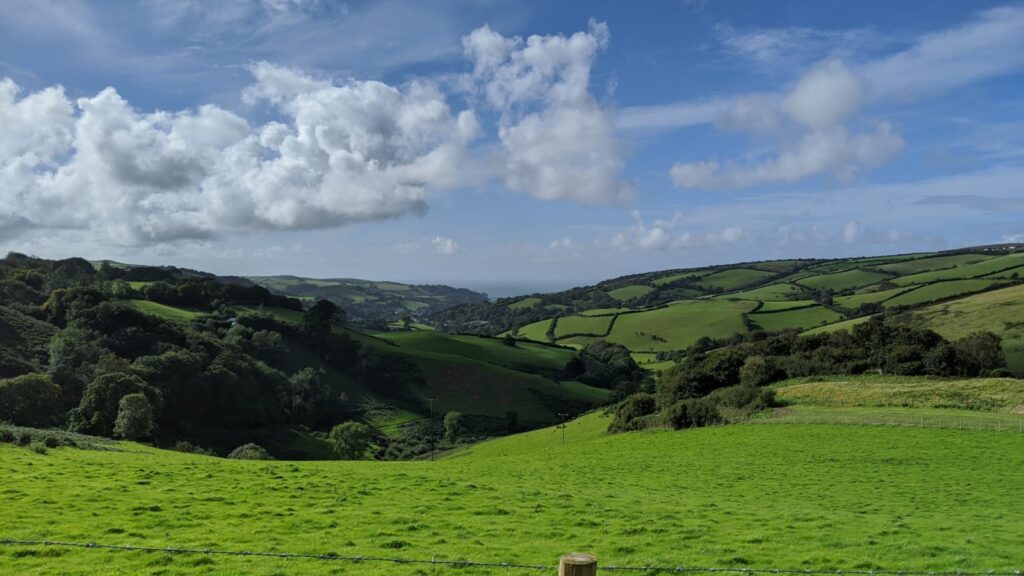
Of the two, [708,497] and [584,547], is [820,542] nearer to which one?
[584,547]

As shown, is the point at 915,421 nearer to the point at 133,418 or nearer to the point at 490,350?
the point at 133,418

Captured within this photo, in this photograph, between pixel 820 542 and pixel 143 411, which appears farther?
pixel 143 411

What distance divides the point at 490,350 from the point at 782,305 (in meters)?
89.2

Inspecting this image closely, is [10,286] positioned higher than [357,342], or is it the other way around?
[10,286]

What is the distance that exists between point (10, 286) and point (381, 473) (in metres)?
133

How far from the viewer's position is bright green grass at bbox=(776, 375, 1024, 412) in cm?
5128

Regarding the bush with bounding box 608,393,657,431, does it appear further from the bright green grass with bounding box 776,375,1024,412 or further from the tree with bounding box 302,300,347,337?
the tree with bounding box 302,300,347,337

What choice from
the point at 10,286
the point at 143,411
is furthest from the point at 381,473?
the point at 10,286

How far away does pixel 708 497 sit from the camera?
26.9m

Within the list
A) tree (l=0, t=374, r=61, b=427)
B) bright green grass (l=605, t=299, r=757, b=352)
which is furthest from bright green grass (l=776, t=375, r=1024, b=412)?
bright green grass (l=605, t=299, r=757, b=352)

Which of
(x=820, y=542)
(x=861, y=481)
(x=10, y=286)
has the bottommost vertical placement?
(x=861, y=481)

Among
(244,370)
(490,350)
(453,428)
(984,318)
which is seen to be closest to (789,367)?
(984,318)

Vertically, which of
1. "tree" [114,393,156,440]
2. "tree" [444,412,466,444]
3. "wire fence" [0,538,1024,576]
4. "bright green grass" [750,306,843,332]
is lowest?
"tree" [444,412,466,444]

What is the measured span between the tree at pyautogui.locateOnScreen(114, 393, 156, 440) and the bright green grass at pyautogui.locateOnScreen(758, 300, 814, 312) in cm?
15493
